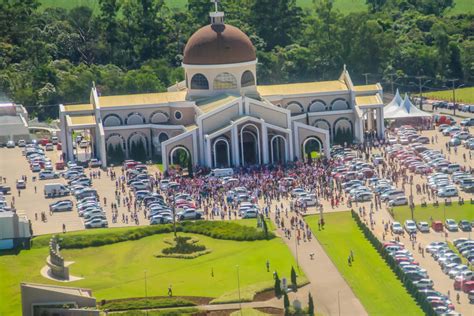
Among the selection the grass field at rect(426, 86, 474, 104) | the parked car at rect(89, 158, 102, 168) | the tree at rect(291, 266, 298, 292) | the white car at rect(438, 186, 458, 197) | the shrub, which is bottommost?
the tree at rect(291, 266, 298, 292)

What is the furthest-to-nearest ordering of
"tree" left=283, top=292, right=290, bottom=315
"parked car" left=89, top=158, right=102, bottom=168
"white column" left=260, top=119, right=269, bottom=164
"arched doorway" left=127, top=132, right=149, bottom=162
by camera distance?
1. "arched doorway" left=127, top=132, right=149, bottom=162
2. "parked car" left=89, top=158, right=102, bottom=168
3. "white column" left=260, top=119, right=269, bottom=164
4. "tree" left=283, top=292, right=290, bottom=315

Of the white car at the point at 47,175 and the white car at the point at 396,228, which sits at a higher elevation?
the white car at the point at 47,175

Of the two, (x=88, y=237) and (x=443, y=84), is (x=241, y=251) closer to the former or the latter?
(x=88, y=237)

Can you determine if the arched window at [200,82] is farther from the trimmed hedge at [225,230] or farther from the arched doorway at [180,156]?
the trimmed hedge at [225,230]

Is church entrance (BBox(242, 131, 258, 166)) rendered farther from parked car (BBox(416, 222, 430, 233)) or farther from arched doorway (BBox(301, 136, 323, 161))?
parked car (BBox(416, 222, 430, 233))

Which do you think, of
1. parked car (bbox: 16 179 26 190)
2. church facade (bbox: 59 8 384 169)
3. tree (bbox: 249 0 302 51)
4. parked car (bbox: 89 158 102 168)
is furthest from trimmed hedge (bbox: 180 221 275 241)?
tree (bbox: 249 0 302 51)

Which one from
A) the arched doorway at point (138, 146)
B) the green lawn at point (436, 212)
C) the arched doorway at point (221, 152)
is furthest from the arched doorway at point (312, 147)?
the green lawn at point (436, 212)

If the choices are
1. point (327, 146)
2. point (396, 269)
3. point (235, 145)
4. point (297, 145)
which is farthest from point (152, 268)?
point (327, 146)
